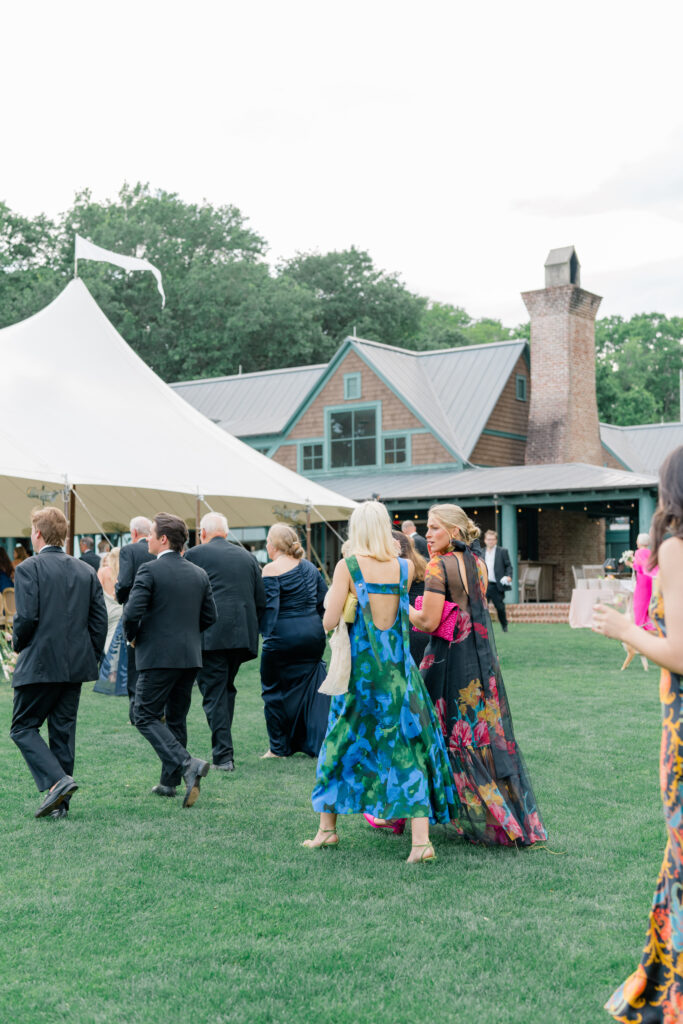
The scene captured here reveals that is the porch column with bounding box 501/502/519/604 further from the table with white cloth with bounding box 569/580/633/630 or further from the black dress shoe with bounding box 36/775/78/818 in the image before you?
the black dress shoe with bounding box 36/775/78/818

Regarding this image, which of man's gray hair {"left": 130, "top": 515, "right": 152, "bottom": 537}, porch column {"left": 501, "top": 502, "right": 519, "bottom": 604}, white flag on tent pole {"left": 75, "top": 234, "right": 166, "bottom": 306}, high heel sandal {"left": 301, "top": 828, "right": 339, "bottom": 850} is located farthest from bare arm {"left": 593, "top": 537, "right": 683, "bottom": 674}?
porch column {"left": 501, "top": 502, "right": 519, "bottom": 604}

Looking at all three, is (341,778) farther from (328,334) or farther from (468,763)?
(328,334)

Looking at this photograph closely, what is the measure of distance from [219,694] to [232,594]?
2.31 feet

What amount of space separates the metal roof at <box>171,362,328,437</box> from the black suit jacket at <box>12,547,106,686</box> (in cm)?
2480

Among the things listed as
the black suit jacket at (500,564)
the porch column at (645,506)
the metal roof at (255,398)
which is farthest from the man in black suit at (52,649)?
the metal roof at (255,398)

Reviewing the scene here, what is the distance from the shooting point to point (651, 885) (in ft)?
15.0

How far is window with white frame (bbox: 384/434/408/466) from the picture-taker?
29.2 m

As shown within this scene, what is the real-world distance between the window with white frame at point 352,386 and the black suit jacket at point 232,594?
22225 millimetres

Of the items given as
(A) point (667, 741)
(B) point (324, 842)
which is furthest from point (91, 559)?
(A) point (667, 741)

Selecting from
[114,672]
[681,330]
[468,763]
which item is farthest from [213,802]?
[681,330]

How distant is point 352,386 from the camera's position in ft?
97.7

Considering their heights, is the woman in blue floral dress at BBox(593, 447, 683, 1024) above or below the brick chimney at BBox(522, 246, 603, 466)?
below

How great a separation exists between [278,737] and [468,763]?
9.55 ft

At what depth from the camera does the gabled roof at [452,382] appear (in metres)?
28.8
